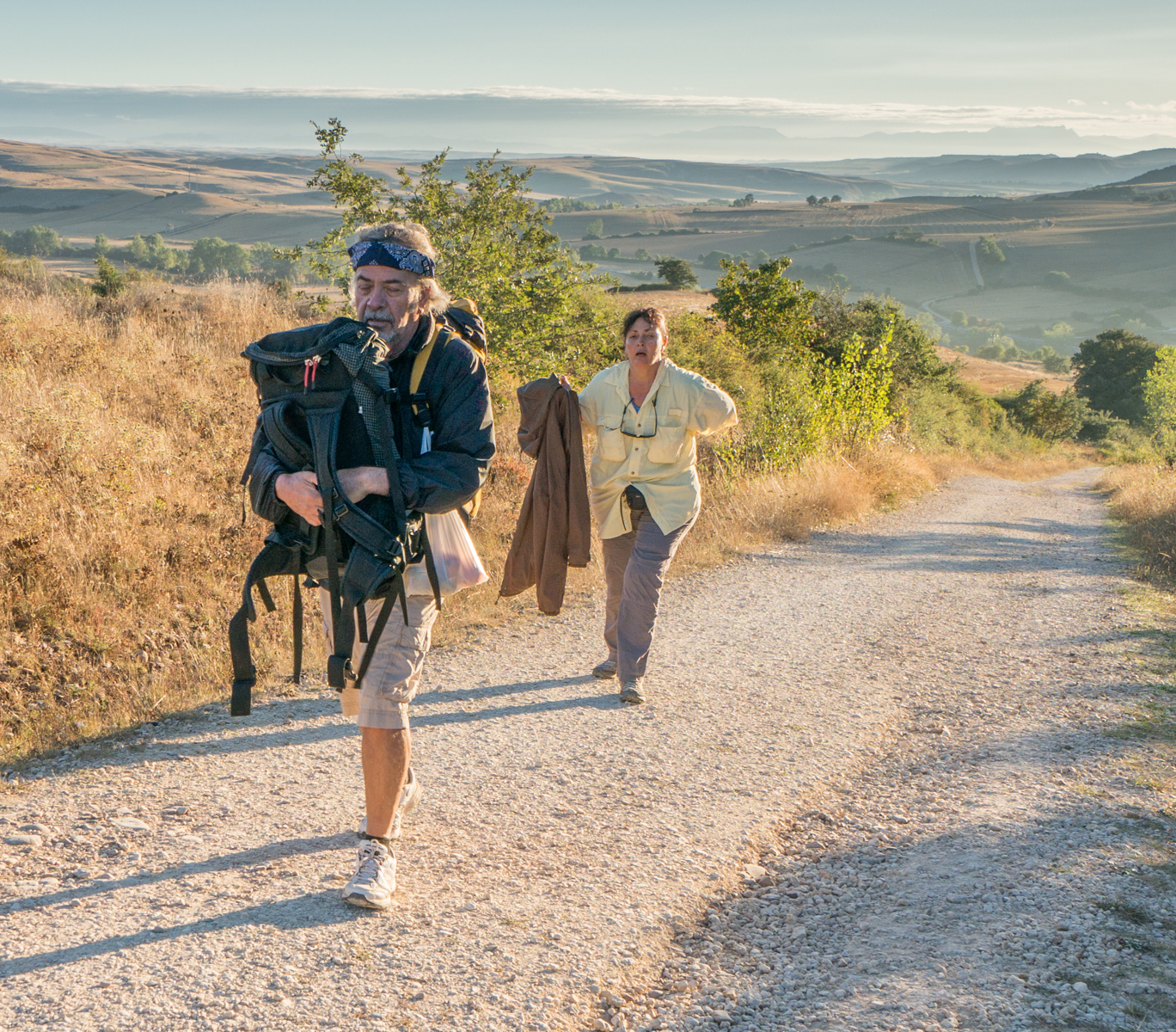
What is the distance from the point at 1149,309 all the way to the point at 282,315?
156619 millimetres

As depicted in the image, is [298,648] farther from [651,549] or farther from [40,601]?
[40,601]

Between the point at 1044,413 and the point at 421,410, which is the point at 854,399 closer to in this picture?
the point at 421,410

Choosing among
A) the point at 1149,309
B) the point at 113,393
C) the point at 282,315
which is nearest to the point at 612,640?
the point at 113,393

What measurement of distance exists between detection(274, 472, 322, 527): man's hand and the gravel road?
1.31 m

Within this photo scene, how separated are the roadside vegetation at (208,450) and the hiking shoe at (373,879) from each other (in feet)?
5.95

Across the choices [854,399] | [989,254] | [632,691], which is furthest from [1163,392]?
[989,254]

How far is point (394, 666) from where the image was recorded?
10.2ft

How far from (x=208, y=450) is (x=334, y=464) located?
6632mm

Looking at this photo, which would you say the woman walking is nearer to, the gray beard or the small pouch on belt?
the small pouch on belt

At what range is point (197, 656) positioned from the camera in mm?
5418

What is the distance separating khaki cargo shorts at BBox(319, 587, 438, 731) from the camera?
3107mm

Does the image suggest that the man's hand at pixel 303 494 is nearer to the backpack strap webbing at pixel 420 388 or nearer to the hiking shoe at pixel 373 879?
the backpack strap webbing at pixel 420 388

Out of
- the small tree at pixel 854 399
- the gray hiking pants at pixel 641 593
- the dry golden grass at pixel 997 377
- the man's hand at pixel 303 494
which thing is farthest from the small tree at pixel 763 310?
the dry golden grass at pixel 997 377

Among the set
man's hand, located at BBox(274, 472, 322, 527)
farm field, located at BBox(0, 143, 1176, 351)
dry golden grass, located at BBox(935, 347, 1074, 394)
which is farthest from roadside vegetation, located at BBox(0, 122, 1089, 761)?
farm field, located at BBox(0, 143, 1176, 351)
